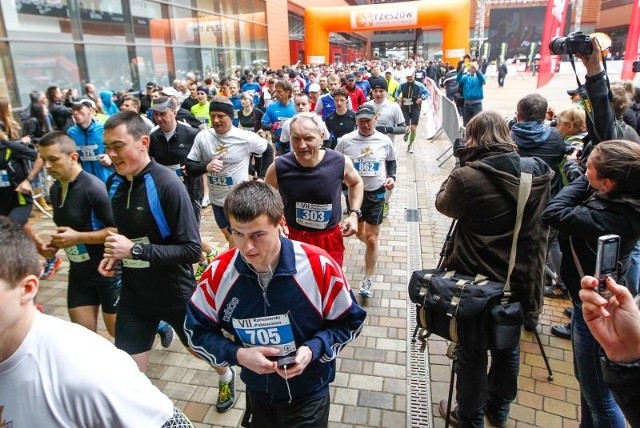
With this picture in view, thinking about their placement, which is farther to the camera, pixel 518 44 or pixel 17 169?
pixel 518 44

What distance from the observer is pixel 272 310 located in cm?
186

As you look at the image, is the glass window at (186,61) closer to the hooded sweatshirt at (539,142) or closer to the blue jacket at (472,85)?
the blue jacket at (472,85)

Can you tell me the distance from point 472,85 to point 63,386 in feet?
37.4

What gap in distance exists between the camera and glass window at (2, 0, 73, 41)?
990 centimetres

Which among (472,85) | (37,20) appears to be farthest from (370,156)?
(37,20)

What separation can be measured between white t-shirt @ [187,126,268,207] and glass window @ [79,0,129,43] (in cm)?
1007

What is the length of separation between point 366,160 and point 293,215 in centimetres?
148

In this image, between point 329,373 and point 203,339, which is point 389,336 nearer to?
point 329,373

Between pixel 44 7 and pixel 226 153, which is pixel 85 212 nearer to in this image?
pixel 226 153

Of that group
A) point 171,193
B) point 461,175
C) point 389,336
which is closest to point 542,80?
point 389,336

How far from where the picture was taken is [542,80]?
11.4 metres

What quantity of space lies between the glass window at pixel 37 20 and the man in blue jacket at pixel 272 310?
11130mm

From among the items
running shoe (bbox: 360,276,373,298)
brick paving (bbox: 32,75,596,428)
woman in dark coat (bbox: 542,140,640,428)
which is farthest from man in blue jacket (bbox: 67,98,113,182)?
woman in dark coat (bbox: 542,140,640,428)

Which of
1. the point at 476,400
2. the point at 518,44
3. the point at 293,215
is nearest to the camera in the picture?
the point at 476,400
